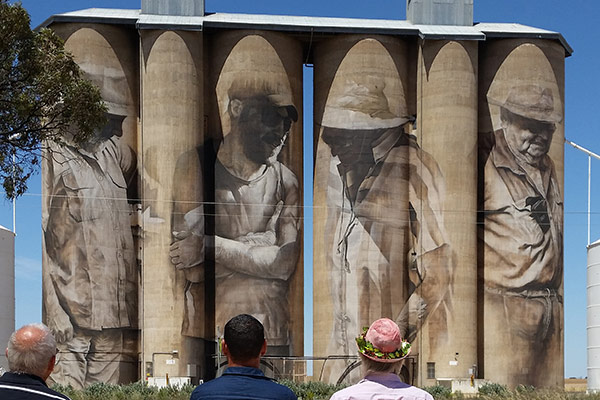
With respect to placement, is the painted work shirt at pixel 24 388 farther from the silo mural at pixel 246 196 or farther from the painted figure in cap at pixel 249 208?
the painted figure in cap at pixel 249 208

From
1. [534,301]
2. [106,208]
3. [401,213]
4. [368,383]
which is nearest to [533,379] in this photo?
[534,301]

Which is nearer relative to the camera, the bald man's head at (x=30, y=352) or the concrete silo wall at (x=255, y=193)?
the bald man's head at (x=30, y=352)

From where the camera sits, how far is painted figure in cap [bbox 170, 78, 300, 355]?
1932 inches

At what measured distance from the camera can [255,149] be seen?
4984 cm

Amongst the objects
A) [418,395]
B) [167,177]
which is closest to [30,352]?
[418,395]

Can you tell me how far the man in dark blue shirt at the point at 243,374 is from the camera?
5332 mm

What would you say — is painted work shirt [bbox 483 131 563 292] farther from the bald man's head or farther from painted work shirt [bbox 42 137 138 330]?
the bald man's head

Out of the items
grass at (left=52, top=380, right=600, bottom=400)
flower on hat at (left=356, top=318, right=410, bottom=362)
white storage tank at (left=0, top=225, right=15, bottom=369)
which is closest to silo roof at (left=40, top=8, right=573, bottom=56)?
white storage tank at (left=0, top=225, right=15, bottom=369)

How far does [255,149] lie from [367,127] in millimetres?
6215

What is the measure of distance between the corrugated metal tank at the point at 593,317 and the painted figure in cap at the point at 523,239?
381 centimetres

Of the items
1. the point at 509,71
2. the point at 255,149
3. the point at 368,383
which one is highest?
the point at 509,71

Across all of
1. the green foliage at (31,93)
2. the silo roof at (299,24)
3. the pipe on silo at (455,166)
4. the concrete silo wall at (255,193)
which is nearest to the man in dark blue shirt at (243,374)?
the green foliage at (31,93)

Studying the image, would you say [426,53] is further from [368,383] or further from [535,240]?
[368,383]

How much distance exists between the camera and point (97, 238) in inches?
1908
